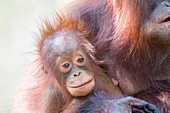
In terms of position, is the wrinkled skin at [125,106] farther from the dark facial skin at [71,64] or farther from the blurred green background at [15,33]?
the blurred green background at [15,33]

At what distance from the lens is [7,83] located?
15.0 ft

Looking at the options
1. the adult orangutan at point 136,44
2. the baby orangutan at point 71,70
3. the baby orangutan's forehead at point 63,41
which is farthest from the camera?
the baby orangutan's forehead at point 63,41

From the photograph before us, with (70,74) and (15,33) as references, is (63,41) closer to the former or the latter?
(70,74)

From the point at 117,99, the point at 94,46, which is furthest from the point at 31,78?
the point at 117,99

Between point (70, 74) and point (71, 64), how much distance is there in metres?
0.05

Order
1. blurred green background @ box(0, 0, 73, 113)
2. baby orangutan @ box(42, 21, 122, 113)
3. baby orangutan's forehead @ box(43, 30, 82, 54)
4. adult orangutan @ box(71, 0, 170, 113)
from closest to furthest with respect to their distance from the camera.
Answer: adult orangutan @ box(71, 0, 170, 113), baby orangutan @ box(42, 21, 122, 113), baby orangutan's forehead @ box(43, 30, 82, 54), blurred green background @ box(0, 0, 73, 113)

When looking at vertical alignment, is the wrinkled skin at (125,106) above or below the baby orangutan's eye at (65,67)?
below

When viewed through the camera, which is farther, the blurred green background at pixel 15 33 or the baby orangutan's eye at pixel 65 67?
the blurred green background at pixel 15 33

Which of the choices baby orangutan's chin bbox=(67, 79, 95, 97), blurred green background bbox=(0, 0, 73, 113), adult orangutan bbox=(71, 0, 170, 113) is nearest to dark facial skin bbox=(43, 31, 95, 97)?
baby orangutan's chin bbox=(67, 79, 95, 97)

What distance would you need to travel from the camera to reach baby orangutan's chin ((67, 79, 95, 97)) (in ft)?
7.82

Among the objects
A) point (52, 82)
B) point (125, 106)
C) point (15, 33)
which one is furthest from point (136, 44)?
point (15, 33)

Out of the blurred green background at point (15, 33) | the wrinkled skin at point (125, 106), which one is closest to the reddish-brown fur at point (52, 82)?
the wrinkled skin at point (125, 106)

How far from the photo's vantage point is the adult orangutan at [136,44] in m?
2.30

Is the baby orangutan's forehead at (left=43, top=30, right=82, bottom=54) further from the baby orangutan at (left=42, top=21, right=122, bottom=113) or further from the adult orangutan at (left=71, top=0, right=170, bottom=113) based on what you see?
the adult orangutan at (left=71, top=0, right=170, bottom=113)
